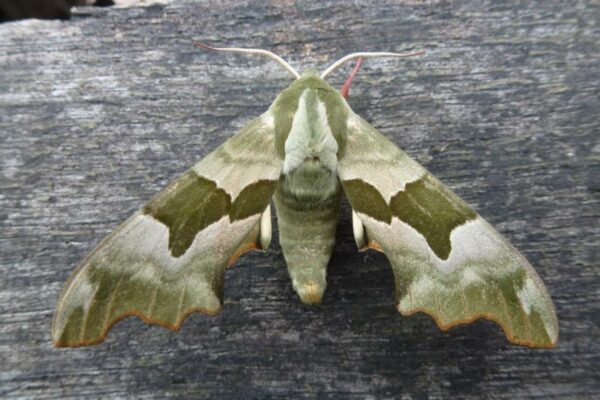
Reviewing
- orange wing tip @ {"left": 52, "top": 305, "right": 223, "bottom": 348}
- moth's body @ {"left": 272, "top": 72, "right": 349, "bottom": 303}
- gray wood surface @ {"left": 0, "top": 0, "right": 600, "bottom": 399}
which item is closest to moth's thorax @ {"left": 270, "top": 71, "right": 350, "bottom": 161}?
moth's body @ {"left": 272, "top": 72, "right": 349, "bottom": 303}

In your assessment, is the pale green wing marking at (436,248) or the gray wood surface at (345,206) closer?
the pale green wing marking at (436,248)

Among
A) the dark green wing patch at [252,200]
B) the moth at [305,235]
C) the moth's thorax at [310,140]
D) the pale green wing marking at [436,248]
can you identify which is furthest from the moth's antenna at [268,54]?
the dark green wing patch at [252,200]

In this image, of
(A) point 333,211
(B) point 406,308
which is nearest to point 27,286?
(A) point 333,211

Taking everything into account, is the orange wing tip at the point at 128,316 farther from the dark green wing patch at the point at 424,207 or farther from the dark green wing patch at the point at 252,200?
the dark green wing patch at the point at 424,207

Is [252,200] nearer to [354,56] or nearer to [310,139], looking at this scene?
[310,139]

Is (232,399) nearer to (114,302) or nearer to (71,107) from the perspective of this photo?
(114,302)

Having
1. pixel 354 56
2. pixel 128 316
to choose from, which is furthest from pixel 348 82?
pixel 128 316
